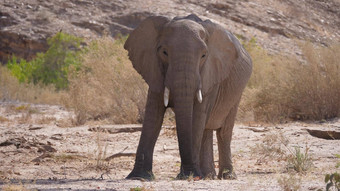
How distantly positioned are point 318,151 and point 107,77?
254 inches

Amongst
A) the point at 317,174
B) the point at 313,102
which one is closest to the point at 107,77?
the point at 313,102

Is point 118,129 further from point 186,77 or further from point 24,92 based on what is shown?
point 24,92

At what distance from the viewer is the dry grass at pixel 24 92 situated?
20.9 metres

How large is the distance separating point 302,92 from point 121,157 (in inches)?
249

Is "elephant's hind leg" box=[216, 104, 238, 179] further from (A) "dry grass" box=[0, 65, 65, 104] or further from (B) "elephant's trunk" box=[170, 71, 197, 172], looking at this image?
(A) "dry grass" box=[0, 65, 65, 104]

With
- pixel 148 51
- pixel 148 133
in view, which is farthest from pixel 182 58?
pixel 148 133

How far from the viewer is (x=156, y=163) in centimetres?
1014

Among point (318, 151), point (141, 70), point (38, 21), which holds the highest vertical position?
point (141, 70)

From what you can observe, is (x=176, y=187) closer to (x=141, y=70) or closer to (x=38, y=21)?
(x=141, y=70)

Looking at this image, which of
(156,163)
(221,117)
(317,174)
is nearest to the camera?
(317,174)

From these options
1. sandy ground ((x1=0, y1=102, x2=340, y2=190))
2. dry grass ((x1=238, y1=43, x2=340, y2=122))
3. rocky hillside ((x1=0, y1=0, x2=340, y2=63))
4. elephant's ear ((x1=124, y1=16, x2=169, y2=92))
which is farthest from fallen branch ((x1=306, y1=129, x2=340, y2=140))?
rocky hillside ((x1=0, y1=0, x2=340, y2=63))

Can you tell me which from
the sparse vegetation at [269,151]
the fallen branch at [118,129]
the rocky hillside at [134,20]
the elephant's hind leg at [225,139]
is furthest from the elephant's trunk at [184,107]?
the rocky hillside at [134,20]

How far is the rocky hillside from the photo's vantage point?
29875 millimetres

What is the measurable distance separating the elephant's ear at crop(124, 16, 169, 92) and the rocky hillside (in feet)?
64.2
